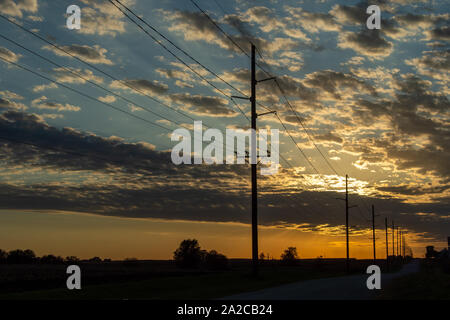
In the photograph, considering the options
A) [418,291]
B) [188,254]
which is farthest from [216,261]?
[418,291]

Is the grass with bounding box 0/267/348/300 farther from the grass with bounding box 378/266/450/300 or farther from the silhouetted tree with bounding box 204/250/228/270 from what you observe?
the silhouetted tree with bounding box 204/250/228/270

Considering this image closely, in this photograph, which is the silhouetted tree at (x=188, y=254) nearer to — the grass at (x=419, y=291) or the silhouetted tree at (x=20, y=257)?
the silhouetted tree at (x=20, y=257)

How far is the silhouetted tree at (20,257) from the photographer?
16569 cm

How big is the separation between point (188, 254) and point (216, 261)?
33.7 feet

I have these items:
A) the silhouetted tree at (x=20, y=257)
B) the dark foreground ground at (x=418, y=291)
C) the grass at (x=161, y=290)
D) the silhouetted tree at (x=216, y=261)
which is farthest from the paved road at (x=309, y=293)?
the silhouetted tree at (x=20, y=257)

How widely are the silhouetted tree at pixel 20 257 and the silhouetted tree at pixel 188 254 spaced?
58.9 meters

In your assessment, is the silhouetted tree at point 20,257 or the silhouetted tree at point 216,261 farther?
the silhouetted tree at point 20,257

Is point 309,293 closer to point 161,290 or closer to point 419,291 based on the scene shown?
point 419,291

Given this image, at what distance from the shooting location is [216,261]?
14138 cm

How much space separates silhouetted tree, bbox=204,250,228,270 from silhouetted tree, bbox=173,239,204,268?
142 inches
